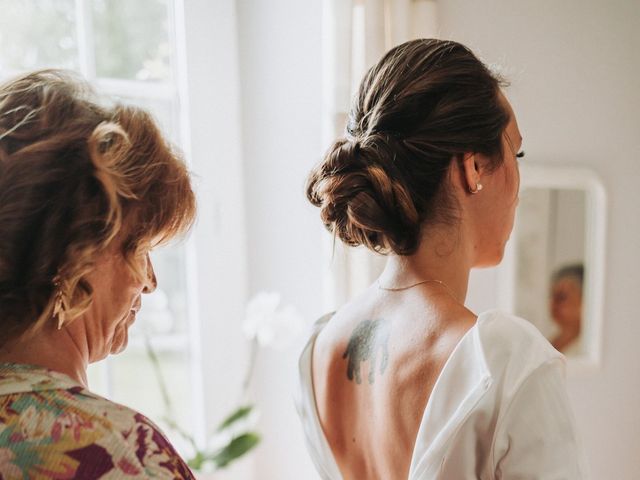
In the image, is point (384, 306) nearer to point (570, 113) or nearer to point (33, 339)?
point (33, 339)

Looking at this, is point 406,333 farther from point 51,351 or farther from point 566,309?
point 566,309

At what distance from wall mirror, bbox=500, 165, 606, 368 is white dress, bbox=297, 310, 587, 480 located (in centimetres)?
126

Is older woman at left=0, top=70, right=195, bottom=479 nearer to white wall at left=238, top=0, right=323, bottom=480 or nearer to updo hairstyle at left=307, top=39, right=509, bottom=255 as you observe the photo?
updo hairstyle at left=307, top=39, right=509, bottom=255

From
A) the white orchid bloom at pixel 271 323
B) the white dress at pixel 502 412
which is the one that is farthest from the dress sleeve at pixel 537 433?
the white orchid bloom at pixel 271 323

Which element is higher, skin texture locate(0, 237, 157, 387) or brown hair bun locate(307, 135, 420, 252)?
Answer: brown hair bun locate(307, 135, 420, 252)

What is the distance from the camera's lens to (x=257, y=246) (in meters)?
1.95

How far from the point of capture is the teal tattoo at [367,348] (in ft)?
2.83

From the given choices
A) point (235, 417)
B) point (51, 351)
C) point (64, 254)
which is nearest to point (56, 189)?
point (64, 254)

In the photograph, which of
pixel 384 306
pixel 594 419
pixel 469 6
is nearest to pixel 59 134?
pixel 384 306

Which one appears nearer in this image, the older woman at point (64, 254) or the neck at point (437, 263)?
the older woman at point (64, 254)

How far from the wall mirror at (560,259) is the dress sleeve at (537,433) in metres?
1.26

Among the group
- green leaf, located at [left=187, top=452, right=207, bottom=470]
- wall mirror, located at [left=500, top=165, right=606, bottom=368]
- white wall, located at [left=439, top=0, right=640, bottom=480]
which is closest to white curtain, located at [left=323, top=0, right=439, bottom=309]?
white wall, located at [left=439, top=0, right=640, bottom=480]

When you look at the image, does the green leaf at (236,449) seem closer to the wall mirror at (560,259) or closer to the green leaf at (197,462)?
the green leaf at (197,462)

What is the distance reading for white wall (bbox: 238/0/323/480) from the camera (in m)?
1.76
